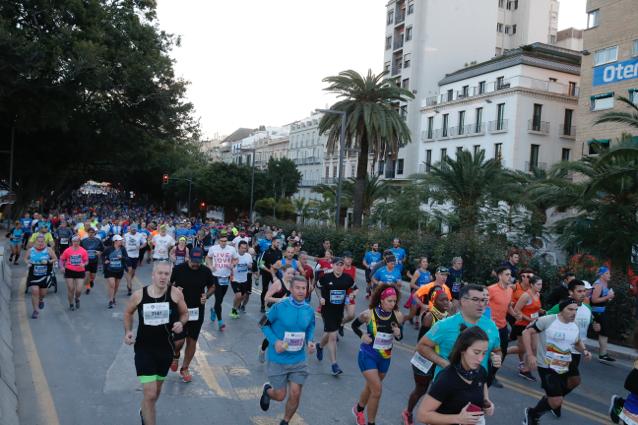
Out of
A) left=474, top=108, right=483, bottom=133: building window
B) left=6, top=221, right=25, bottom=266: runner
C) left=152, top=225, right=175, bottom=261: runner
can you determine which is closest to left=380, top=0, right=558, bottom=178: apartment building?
left=474, top=108, right=483, bottom=133: building window

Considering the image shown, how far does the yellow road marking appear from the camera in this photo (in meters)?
6.18

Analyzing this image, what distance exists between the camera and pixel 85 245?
1413 cm

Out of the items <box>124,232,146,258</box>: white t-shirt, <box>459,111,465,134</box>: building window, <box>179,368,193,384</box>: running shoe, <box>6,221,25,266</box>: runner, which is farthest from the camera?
<box>459,111,465,134</box>: building window

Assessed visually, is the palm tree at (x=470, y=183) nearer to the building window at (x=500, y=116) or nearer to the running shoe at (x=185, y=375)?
the running shoe at (x=185, y=375)

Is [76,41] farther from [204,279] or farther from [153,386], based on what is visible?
[153,386]

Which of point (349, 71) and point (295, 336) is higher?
point (349, 71)

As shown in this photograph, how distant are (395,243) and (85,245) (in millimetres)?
8105

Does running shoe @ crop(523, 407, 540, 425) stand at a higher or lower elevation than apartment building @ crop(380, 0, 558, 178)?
lower

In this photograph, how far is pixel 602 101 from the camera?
106 feet

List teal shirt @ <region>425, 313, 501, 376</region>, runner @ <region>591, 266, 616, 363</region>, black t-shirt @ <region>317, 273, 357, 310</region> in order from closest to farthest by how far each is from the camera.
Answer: teal shirt @ <region>425, 313, 501, 376</region> < black t-shirt @ <region>317, 273, 357, 310</region> < runner @ <region>591, 266, 616, 363</region>

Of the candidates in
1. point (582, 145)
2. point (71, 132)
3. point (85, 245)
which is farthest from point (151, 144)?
point (582, 145)

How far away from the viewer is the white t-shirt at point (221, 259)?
11.4m

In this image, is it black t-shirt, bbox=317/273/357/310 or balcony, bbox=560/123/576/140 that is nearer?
black t-shirt, bbox=317/273/357/310

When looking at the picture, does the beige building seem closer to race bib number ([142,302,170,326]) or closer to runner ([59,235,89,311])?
runner ([59,235,89,311])
